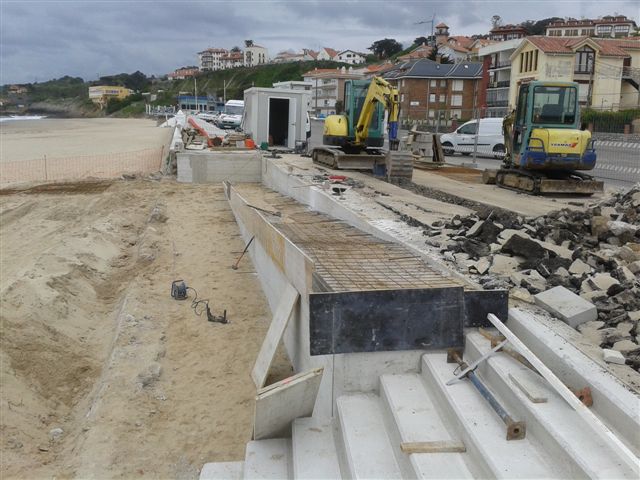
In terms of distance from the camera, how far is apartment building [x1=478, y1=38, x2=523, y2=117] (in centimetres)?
5619

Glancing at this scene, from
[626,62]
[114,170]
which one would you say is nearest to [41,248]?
[114,170]

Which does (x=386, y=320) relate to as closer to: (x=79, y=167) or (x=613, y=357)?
(x=613, y=357)

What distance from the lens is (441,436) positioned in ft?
11.9

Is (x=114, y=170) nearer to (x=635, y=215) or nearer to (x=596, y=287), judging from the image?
(x=635, y=215)

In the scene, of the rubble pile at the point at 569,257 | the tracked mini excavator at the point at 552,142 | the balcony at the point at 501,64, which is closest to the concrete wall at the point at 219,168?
the tracked mini excavator at the point at 552,142

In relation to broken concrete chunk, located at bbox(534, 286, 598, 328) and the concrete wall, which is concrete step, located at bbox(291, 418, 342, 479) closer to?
broken concrete chunk, located at bbox(534, 286, 598, 328)

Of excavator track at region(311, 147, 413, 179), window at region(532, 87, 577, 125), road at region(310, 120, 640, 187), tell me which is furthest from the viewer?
road at region(310, 120, 640, 187)

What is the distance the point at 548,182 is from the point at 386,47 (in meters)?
136

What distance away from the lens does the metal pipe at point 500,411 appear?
338 cm

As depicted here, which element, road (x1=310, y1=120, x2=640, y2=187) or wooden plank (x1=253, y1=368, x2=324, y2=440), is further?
road (x1=310, y1=120, x2=640, y2=187)

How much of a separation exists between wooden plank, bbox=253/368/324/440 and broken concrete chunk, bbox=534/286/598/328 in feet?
6.14

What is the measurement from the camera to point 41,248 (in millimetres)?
11977

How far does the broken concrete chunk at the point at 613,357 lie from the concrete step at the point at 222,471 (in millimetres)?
2728

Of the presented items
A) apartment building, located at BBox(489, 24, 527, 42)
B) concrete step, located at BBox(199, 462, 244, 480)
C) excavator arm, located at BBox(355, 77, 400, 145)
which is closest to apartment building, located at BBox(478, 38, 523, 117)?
apartment building, located at BBox(489, 24, 527, 42)
